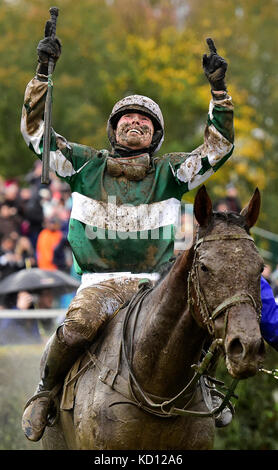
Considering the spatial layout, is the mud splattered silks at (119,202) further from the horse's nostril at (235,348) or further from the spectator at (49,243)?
the spectator at (49,243)

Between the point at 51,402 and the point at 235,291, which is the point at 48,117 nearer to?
the point at 51,402

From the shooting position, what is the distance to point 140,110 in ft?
22.3

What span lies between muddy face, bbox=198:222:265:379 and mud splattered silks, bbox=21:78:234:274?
1.47 meters

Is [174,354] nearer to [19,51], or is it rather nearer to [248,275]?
[248,275]

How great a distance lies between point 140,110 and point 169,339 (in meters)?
2.09

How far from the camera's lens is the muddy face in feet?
15.0

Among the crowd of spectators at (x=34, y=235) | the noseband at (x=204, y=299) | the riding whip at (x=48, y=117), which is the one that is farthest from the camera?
the crowd of spectators at (x=34, y=235)

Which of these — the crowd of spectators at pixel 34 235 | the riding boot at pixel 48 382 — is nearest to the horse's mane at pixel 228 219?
the riding boot at pixel 48 382

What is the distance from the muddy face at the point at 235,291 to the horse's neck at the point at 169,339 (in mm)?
319

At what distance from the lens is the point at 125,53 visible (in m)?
29.7

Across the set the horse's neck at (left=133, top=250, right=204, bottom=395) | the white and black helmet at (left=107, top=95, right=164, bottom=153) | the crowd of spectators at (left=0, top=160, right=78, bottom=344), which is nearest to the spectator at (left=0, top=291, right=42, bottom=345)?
the crowd of spectators at (left=0, top=160, right=78, bottom=344)

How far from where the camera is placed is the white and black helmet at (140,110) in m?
6.79

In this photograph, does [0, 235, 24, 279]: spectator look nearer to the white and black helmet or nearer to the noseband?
the white and black helmet

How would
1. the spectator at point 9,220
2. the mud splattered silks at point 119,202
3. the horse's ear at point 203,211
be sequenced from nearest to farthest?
1. the horse's ear at point 203,211
2. the mud splattered silks at point 119,202
3. the spectator at point 9,220
